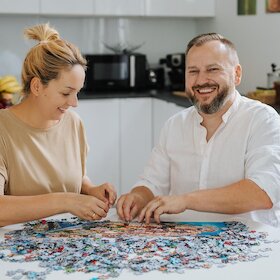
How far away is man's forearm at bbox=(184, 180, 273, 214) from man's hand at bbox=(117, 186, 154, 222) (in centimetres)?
20

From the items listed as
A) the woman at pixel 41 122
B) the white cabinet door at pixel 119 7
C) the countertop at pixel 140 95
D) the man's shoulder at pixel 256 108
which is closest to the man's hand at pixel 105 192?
the woman at pixel 41 122

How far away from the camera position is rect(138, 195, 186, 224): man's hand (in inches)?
85.6

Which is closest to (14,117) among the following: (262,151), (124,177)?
(262,151)

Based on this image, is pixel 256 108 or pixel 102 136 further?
pixel 102 136

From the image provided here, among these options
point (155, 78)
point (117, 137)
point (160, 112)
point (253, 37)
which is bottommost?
point (117, 137)

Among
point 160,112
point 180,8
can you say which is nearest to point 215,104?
point 160,112

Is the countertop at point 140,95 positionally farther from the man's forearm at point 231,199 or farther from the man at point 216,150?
Result: the man's forearm at point 231,199

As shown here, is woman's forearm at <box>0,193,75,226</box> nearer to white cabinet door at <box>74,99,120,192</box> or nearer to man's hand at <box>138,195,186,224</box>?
man's hand at <box>138,195,186,224</box>

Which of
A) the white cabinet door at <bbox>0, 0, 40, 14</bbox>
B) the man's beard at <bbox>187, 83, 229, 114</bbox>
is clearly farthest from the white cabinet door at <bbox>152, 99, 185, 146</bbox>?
the man's beard at <bbox>187, 83, 229, 114</bbox>

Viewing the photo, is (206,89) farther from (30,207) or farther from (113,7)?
(113,7)

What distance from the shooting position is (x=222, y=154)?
2508 millimetres

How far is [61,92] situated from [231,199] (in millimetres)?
714

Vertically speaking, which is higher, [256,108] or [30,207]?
[256,108]

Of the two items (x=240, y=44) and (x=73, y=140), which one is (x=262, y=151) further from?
(x=240, y=44)
